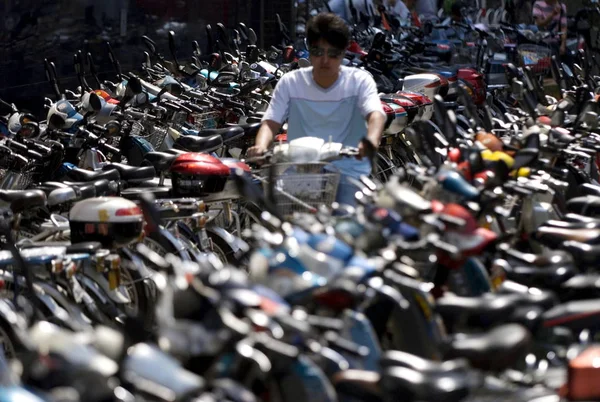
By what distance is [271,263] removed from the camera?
3967 millimetres

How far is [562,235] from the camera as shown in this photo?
16.8 feet

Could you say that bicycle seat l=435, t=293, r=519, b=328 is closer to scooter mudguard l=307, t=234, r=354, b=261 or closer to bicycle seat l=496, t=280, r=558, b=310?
bicycle seat l=496, t=280, r=558, b=310

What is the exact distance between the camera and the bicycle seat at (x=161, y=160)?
791 centimetres

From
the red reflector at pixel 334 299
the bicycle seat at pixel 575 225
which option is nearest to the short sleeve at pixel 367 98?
the bicycle seat at pixel 575 225

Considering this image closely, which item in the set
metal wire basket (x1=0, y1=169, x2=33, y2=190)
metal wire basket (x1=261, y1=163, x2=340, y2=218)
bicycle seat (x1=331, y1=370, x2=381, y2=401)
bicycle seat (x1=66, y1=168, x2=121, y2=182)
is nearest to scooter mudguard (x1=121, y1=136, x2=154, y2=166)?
metal wire basket (x1=0, y1=169, x2=33, y2=190)

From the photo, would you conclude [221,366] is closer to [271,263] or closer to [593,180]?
[271,263]

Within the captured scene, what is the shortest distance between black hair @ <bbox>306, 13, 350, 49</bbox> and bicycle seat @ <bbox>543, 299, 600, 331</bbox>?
2993 millimetres

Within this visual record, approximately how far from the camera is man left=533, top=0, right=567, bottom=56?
64.8ft

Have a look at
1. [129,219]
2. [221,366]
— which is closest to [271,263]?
[221,366]

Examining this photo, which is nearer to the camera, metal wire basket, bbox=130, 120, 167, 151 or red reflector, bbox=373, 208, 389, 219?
red reflector, bbox=373, 208, 389, 219

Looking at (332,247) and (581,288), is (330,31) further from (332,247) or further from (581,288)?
(332,247)

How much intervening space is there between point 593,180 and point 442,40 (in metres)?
12.5

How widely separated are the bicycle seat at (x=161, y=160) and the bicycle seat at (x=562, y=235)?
310 centimetres

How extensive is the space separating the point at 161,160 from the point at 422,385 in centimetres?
475
